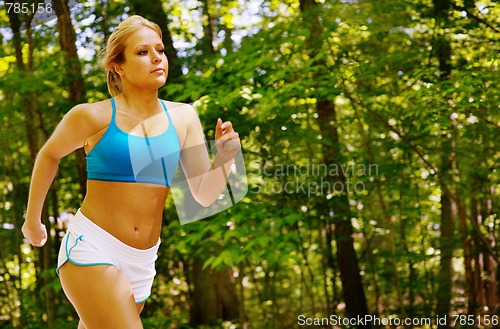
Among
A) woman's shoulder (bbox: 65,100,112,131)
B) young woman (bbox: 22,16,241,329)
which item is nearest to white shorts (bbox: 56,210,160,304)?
young woman (bbox: 22,16,241,329)

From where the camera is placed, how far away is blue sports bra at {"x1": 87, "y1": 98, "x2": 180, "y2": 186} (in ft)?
5.38

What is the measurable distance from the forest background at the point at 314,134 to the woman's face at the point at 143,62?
253cm

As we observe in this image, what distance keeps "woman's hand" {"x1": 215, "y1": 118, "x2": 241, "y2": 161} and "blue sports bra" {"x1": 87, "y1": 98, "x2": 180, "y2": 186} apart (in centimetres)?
15

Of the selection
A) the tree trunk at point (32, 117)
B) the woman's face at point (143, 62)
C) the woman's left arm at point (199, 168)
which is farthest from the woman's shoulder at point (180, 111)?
the tree trunk at point (32, 117)

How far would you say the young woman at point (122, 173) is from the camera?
1640 mm

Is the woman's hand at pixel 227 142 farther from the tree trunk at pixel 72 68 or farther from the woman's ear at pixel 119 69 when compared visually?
the tree trunk at pixel 72 68

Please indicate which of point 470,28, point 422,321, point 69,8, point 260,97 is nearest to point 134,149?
point 260,97

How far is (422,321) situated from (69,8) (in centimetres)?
404

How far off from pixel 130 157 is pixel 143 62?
0.80 ft

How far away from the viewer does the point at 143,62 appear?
168 cm

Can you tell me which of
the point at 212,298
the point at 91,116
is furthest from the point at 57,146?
the point at 212,298

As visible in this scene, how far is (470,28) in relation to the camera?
14.2ft

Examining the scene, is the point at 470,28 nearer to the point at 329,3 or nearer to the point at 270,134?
the point at 329,3

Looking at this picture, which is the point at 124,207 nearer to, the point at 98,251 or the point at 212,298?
the point at 98,251
